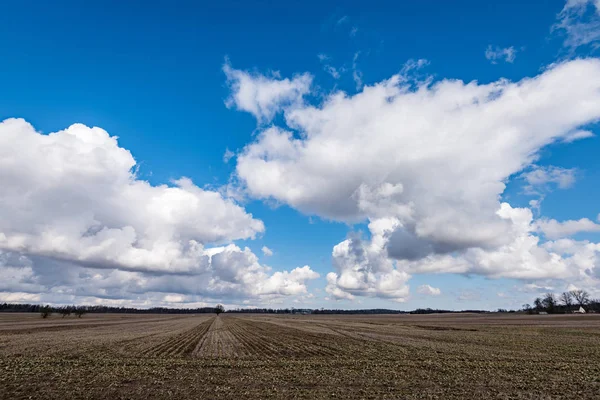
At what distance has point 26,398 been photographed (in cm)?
1702

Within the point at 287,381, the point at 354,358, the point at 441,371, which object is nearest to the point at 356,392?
the point at 287,381

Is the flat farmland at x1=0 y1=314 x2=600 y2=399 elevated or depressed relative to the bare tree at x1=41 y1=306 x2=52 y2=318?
elevated

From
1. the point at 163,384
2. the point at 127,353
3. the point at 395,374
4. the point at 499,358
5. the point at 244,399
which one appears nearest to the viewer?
the point at 244,399

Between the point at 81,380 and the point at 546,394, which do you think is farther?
the point at 81,380

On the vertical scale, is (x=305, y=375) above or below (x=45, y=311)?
above

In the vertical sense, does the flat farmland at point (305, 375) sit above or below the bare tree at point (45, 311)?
above

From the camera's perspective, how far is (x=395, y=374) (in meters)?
22.2

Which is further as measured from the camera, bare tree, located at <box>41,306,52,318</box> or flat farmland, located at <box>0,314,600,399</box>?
bare tree, located at <box>41,306,52,318</box>

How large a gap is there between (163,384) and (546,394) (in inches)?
738

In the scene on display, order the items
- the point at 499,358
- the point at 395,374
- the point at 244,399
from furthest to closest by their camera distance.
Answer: the point at 499,358
the point at 395,374
the point at 244,399

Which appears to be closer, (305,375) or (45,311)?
(305,375)

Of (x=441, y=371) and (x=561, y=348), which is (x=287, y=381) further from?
(x=561, y=348)

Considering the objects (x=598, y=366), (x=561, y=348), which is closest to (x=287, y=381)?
(x=598, y=366)

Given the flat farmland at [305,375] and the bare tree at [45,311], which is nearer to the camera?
the flat farmland at [305,375]
